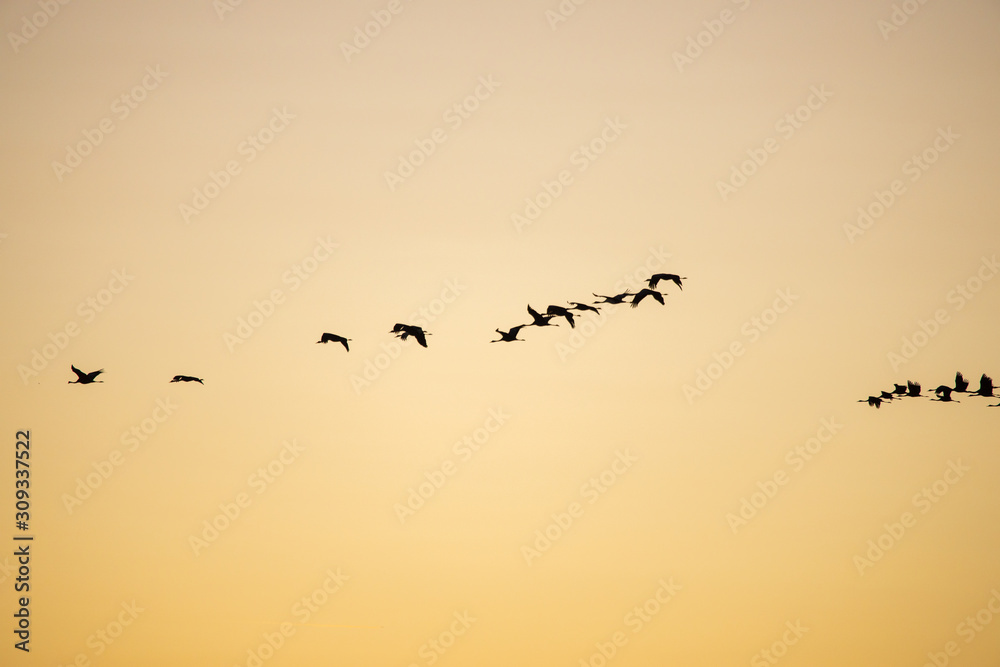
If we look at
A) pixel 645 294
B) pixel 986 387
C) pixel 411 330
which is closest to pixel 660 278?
pixel 645 294

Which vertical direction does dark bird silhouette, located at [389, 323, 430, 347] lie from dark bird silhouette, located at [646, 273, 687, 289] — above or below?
below

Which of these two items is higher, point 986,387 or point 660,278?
point 986,387

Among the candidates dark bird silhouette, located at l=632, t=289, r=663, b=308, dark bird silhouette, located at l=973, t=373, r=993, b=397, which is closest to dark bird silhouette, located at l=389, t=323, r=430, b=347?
dark bird silhouette, located at l=632, t=289, r=663, b=308

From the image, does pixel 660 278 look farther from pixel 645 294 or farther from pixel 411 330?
pixel 411 330

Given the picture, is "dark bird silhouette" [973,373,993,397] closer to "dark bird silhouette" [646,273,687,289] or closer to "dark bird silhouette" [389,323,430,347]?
"dark bird silhouette" [646,273,687,289]

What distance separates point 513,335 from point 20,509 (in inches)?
468

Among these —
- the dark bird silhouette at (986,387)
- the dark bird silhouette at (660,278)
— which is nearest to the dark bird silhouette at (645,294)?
the dark bird silhouette at (660,278)

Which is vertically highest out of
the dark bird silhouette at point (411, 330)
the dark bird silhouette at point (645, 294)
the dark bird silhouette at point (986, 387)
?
the dark bird silhouette at point (986, 387)

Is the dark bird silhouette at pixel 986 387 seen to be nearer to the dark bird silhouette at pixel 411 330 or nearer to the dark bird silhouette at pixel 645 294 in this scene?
the dark bird silhouette at pixel 645 294

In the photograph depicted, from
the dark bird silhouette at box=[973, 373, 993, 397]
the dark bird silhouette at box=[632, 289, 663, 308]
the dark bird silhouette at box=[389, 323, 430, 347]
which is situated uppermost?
the dark bird silhouette at box=[973, 373, 993, 397]

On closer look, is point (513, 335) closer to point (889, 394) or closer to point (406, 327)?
point (406, 327)

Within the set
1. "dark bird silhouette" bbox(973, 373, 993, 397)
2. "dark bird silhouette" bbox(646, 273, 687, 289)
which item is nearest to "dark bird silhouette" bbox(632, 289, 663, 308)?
"dark bird silhouette" bbox(646, 273, 687, 289)

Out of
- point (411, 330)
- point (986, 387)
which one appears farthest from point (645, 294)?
point (986, 387)

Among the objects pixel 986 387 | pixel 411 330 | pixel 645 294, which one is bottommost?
pixel 411 330
